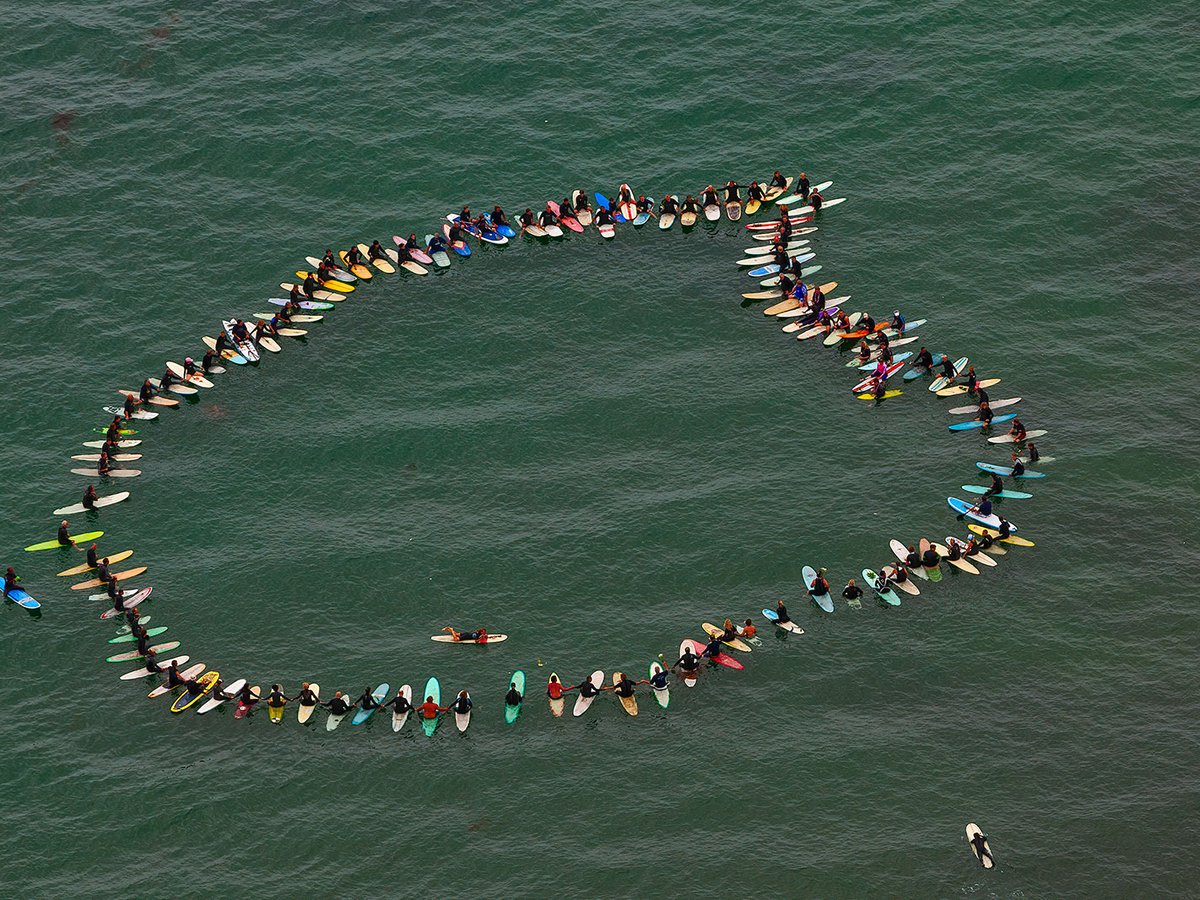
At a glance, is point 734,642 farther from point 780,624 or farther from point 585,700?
point 585,700

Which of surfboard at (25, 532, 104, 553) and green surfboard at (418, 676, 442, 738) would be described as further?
surfboard at (25, 532, 104, 553)

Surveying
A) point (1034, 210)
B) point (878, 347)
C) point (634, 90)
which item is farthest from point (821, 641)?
point (634, 90)

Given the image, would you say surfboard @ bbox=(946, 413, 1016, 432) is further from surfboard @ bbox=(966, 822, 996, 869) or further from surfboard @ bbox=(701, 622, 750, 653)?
surfboard @ bbox=(966, 822, 996, 869)

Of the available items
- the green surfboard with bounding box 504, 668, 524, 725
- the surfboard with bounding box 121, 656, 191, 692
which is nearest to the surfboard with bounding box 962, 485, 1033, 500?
the green surfboard with bounding box 504, 668, 524, 725

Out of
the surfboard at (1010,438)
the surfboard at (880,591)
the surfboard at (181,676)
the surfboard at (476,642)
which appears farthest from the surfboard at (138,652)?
the surfboard at (1010,438)

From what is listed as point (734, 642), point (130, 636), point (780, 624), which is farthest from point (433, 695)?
point (780, 624)

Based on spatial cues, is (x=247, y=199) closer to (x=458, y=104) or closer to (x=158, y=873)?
(x=458, y=104)
